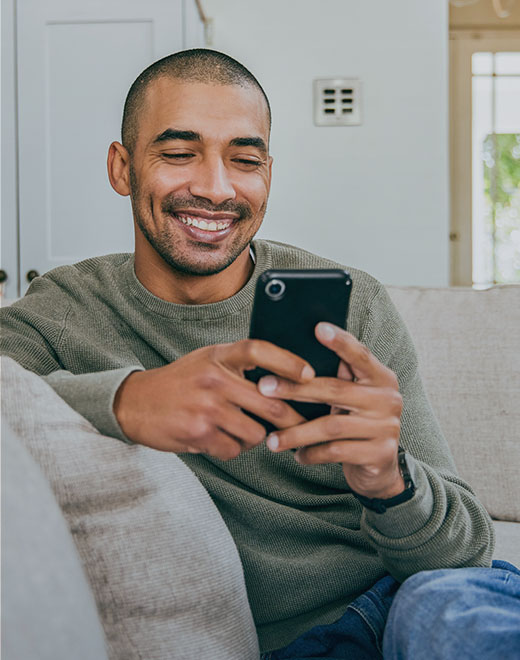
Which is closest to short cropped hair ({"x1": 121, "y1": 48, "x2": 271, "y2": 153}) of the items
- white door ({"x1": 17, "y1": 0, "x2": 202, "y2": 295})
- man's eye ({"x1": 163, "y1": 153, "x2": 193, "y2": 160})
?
man's eye ({"x1": 163, "y1": 153, "x2": 193, "y2": 160})

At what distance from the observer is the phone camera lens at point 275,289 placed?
2.05 feet

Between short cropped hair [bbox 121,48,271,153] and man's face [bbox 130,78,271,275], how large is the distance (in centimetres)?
1

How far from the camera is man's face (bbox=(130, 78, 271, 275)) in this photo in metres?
1.07

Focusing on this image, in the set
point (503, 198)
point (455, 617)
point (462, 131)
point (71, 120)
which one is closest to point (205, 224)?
point (455, 617)

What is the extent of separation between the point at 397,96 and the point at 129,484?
273cm

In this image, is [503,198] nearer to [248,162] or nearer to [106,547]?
[248,162]

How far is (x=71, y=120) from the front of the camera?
274 centimetres

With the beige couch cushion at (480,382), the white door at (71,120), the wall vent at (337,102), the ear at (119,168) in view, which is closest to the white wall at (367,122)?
the wall vent at (337,102)

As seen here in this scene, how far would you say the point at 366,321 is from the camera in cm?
104

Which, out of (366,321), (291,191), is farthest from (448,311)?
(291,191)

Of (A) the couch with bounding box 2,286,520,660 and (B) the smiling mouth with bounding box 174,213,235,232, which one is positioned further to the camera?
(B) the smiling mouth with bounding box 174,213,235,232

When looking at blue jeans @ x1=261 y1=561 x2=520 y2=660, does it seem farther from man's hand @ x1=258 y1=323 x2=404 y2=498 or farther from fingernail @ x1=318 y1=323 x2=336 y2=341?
fingernail @ x1=318 y1=323 x2=336 y2=341

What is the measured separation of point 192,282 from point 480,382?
2.15ft

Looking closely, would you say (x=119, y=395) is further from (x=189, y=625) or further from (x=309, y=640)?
(x=309, y=640)
